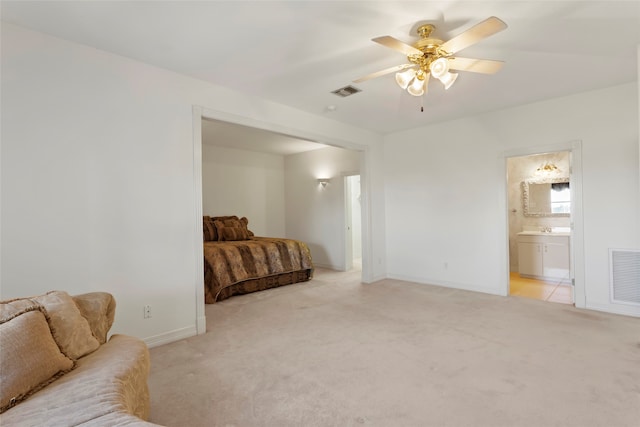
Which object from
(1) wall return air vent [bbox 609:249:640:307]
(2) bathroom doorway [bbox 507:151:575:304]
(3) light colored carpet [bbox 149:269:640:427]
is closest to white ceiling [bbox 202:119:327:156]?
(3) light colored carpet [bbox 149:269:640:427]

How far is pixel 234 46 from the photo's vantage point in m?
2.66

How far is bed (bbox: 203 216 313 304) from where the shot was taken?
4.63 meters

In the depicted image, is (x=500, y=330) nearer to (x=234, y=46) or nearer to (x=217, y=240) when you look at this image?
(x=234, y=46)

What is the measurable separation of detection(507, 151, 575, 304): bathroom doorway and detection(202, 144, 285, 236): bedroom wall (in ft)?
16.6

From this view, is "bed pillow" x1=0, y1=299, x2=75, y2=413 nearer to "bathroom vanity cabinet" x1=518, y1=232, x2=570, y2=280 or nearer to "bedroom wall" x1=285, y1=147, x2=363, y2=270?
"bedroom wall" x1=285, y1=147, x2=363, y2=270

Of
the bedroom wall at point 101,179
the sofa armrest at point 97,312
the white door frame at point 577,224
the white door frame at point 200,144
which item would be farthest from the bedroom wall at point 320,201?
the sofa armrest at point 97,312

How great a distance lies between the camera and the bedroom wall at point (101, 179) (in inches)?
92.2

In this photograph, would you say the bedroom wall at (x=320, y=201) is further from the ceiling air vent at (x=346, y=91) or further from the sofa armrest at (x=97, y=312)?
the sofa armrest at (x=97, y=312)

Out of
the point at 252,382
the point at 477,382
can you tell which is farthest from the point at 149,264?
the point at 477,382

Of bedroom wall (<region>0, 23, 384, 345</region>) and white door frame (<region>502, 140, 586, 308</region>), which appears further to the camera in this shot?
white door frame (<region>502, 140, 586, 308</region>)

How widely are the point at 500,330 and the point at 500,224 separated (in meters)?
1.82

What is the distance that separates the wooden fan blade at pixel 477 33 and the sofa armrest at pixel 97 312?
2804 mm

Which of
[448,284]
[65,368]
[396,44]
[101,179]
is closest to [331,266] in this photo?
[448,284]

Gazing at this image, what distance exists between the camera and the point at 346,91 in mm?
3680
